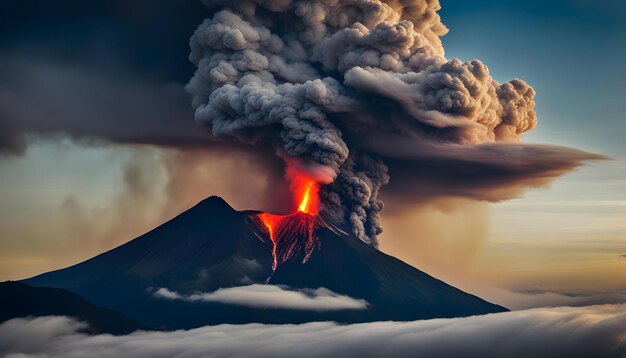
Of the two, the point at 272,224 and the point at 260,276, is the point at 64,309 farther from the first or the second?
the point at 272,224

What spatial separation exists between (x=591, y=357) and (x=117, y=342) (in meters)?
33.0

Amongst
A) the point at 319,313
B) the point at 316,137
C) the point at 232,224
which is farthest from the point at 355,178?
the point at 232,224

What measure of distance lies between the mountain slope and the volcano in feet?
5.02

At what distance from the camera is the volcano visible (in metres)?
62.3

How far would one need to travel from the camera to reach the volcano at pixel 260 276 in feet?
204

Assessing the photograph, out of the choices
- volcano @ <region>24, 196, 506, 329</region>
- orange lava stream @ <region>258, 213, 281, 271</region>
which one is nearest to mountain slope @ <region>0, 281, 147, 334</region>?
volcano @ <region>24, 196, 506, 329</region>

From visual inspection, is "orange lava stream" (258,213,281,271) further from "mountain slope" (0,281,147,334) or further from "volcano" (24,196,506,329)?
"mountain slope" (0,281,147,334)

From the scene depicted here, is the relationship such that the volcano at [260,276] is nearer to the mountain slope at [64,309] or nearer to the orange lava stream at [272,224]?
the orange lava stream at [272,224]

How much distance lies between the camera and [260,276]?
64.1 metres

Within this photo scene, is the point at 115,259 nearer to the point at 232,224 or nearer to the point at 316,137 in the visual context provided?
the point at 232,224

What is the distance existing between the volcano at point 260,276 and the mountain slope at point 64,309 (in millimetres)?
1529

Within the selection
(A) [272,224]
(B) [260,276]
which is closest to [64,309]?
(B) [260,276]

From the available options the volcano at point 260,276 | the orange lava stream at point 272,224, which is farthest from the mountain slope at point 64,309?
the orange lava stream at point 272,224

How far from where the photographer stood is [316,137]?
48.4 metres
